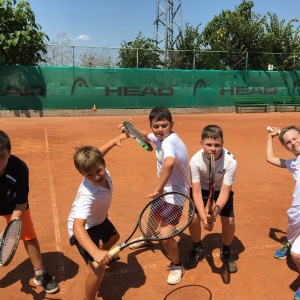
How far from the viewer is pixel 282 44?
72.3 feet

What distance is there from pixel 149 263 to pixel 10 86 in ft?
46.8

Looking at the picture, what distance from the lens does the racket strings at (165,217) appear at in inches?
103

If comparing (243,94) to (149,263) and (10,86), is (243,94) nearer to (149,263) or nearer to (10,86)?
(10,86)

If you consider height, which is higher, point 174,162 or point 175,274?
point 174,162

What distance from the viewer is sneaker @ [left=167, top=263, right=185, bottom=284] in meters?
2.98

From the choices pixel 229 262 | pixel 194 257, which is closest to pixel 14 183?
pixel 194 257

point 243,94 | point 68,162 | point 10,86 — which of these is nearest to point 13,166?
point 68,162

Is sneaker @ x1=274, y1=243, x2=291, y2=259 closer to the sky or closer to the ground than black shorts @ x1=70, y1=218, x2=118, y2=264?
closer to the ground

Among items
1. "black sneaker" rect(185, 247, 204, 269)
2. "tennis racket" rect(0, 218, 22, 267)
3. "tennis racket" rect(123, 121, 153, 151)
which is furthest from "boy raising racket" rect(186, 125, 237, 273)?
"tennis racket" rect(0, 218, 22, 267)

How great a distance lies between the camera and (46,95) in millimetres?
15898

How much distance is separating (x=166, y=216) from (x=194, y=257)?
2.79ft

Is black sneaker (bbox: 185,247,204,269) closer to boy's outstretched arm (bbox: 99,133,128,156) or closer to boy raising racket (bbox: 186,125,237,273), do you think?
boy raising racket (bbox: 186,125,237,273)

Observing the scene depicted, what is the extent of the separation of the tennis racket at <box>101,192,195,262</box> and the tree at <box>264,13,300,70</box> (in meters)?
20.2

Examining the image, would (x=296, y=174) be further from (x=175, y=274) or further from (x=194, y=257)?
(x=175, y=274)
